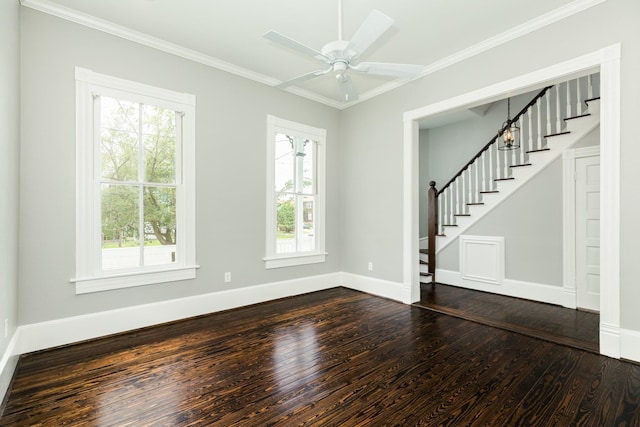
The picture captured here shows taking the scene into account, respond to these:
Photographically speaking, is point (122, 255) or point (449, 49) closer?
point (122, 255)

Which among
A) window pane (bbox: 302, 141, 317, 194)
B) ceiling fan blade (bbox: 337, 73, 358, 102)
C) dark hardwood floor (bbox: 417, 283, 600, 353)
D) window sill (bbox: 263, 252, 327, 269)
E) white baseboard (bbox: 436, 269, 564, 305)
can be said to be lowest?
dark hardwood floor (bbox: 417, 283, 600, 353)

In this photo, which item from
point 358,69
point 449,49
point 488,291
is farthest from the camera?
point 488,291

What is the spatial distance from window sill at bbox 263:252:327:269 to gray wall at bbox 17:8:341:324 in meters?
0.09

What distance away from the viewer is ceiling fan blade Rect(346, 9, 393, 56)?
6.21ft

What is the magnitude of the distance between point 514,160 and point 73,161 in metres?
5.66

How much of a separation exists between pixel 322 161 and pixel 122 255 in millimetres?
3077

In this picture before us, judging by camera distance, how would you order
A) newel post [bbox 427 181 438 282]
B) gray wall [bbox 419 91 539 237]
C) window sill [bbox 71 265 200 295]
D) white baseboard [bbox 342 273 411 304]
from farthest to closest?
gray wall [bbox 419 91 539 237], newel post [bbox 427 181 438 282], white baseboard [bbox 342 273 411 304], window sill [bbox 71 265 200 295]

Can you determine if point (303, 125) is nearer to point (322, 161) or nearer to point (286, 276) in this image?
point (322, 161)

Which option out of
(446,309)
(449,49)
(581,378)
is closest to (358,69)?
(449,49)

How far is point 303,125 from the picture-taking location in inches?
189

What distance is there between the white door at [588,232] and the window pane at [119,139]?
541 cm

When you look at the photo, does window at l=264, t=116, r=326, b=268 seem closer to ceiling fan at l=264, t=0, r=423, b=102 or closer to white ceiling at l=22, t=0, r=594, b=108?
white ceiling at l=22, t=0, r=594, b=108

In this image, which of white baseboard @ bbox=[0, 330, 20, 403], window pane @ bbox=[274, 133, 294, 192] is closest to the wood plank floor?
white baseboard @ bbox=[0, 330, 20, 403]

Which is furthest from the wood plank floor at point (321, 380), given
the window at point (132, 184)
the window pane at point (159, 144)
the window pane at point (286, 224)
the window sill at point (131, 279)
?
the window pane at point (159, 144)
